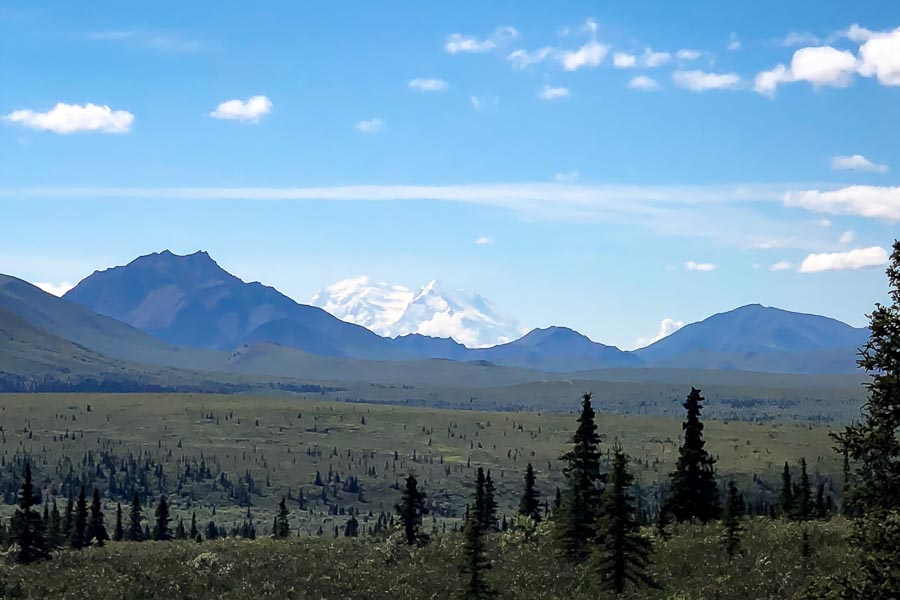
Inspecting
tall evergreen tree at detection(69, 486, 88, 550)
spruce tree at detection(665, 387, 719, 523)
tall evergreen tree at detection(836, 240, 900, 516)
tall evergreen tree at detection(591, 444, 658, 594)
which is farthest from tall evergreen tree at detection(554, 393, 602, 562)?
tall evergreen tree at detection(69, 486, 88, 550)

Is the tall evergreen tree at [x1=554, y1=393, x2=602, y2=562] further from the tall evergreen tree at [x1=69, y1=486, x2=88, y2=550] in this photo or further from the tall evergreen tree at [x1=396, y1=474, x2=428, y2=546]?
the tall evergreen tree at [x1=69, y1=486, x2=88, y2=550]

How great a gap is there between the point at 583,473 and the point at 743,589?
16713 millimetres

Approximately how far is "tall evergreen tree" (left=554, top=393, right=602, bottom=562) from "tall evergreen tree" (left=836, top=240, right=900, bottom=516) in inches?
1089

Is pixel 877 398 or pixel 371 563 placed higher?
pixel 877 398

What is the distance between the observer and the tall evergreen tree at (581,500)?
155 ft

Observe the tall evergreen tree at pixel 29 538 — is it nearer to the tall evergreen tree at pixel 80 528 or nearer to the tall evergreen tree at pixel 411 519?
the tall evergreen tree at pixel 411 519

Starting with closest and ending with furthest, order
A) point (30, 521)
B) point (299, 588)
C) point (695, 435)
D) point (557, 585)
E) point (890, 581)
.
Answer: point (890, 581) → point (557, 585) → point (299, 588) → point (30, 521) → point (695, 435)

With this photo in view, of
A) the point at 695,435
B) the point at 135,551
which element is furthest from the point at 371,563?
the point at 695,435

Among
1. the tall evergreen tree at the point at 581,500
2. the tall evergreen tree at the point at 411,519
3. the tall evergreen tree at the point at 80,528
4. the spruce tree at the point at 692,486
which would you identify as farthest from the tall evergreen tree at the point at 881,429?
the tall evergreen tree at the point at 80,528

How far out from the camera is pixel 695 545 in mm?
43312

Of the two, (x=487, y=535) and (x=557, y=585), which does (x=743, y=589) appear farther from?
(x=487, y=535)

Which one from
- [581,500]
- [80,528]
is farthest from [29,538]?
[80,528]

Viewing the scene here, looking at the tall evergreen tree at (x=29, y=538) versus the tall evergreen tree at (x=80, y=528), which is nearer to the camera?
the tall evergreen tree at (x=29, y=538)

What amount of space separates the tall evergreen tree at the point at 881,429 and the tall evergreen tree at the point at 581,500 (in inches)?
1089
